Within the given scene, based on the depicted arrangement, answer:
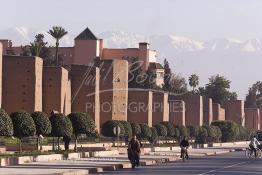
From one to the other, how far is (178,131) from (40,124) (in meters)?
41.0

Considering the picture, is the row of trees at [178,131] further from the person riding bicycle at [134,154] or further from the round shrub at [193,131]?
the person riding bicycle at [134,154]

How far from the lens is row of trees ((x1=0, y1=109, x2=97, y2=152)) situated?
37812mm

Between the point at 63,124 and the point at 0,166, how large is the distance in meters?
14.6

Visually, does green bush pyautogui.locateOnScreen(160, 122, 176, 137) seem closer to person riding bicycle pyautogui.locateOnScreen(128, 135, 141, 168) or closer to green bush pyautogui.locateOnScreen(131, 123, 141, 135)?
green bush pyautogui.locateOnScreen(131, 123, 141, 135)

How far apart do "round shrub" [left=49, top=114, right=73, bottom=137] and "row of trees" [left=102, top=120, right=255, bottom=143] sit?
1426 centimetres

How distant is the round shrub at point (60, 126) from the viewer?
44.7 meters

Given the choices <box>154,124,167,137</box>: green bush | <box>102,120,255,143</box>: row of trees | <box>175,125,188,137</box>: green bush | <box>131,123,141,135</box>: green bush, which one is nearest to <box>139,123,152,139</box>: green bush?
<box>102,120,255,143</box>: row of trees

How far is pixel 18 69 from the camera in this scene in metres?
67.0

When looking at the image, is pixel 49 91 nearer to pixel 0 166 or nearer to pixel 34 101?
pixel 34 101

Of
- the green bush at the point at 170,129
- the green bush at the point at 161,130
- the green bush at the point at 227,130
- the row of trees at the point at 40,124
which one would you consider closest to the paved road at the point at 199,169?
the row of trees at the point at 40,124

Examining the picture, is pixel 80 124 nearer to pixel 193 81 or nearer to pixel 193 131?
pixel 193 131

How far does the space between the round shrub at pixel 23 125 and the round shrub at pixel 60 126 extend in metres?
4.16

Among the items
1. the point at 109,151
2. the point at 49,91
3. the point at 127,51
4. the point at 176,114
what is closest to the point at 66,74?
the point at 49,91

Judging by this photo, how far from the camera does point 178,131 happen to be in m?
82.2
